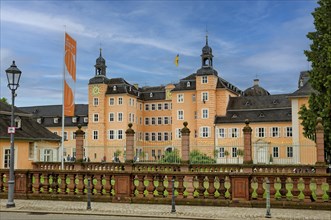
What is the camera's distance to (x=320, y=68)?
28203 millimetres

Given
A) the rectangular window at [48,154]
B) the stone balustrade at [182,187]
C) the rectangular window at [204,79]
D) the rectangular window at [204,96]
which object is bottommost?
the stone balustrade at [182,187]

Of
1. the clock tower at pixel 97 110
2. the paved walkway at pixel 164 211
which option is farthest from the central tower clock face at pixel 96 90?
the paved walkway at pixel 164 211

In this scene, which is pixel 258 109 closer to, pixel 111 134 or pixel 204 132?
pixel 204 132

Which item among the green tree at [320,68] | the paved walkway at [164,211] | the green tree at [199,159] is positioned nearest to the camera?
the paved walkway at [164,211]

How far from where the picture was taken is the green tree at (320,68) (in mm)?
27219

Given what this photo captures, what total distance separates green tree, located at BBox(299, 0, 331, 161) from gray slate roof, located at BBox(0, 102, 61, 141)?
64.1 feet

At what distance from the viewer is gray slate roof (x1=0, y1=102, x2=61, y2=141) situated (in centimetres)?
3073

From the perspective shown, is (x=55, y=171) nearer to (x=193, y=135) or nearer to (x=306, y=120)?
(x=306, y=120)

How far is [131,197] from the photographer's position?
14953 mm

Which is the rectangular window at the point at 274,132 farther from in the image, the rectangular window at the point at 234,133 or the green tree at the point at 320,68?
the green tree at the point at 320,68

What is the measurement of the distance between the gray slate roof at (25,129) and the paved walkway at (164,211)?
1652 cm

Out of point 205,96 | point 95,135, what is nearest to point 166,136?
point 95,135

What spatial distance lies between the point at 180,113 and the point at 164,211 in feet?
184

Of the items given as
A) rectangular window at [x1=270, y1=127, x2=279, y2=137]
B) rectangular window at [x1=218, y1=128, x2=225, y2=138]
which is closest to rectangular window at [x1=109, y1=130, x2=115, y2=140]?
rectangular window at [x1=218, y1=128, x2=225, y2=138]
